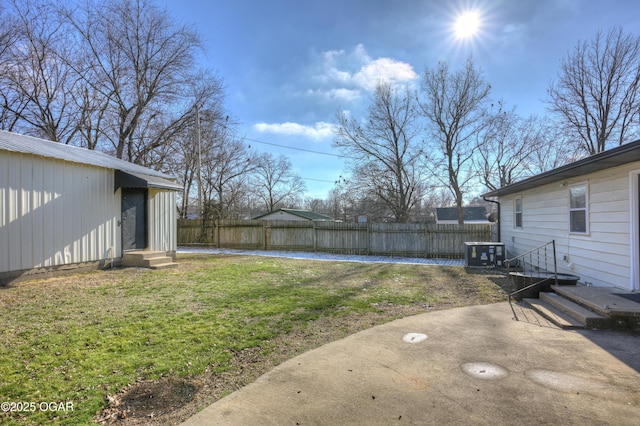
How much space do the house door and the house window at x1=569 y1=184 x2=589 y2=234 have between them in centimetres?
1230

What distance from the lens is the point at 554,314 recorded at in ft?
16.6

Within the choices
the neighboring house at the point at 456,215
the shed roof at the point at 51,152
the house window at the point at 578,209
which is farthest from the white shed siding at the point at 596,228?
the neighboring house at the point at 456,215

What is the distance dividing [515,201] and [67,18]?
23.6 m

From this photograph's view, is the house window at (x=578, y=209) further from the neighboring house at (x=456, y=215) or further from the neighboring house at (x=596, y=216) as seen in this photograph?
the neighboring house at (x=456, y=215)

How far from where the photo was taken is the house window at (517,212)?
37.7 feet

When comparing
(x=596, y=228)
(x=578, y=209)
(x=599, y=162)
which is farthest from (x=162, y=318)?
(x=578, y=209)

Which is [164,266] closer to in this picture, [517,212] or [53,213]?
[53,213]

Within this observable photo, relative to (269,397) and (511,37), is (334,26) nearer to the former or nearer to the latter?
(511,37)

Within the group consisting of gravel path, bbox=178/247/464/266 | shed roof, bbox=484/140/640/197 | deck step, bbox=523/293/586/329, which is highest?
shed roof, bbox=484/140/640/197

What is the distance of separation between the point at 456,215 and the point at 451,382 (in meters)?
33.7

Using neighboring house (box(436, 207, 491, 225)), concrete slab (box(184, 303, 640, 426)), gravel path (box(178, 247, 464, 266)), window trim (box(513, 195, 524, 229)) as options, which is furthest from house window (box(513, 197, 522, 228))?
neighboring house (box(436, 207, 491, 225))

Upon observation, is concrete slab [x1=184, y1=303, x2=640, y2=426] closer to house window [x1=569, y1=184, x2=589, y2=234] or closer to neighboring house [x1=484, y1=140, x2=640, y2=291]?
neighboring house [x1=484, y1=140, x2=640, y2=291]

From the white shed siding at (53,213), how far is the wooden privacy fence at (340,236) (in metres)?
8.08

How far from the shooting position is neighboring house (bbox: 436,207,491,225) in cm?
3425
